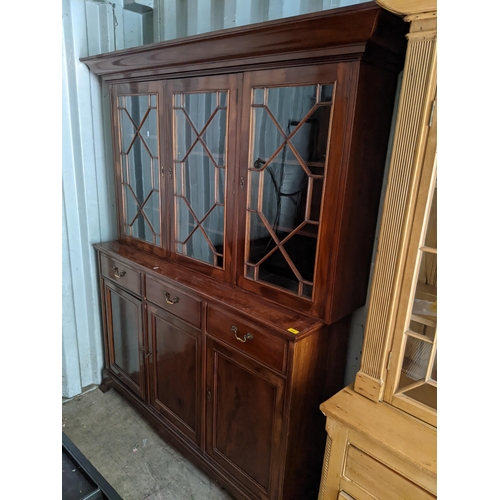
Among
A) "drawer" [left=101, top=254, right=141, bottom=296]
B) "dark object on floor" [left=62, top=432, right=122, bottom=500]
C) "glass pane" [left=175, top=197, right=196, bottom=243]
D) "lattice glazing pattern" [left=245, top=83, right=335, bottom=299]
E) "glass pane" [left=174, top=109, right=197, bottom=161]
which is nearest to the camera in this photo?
"dark object on floor" [left=62, top=432, right=122, bottom=500]

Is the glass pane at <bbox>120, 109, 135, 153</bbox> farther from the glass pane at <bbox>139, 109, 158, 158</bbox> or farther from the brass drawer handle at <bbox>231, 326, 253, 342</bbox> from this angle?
the brass drawer handle at <bbox>231, 326, 253, 342</bbox>

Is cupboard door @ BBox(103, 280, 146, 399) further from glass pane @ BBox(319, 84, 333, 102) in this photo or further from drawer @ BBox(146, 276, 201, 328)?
glass pane @ BBox(319, 84, 333, 102)

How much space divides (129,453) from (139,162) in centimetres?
152

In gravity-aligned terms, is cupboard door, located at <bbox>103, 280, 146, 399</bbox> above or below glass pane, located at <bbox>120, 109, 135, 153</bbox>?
below

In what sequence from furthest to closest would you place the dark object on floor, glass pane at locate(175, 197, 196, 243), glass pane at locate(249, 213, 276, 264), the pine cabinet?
glass pane at locate(175, 197, 196, 243) → glass pane at locate(249, 213, 276, 264) → the pine cabinet → the dark object on floor

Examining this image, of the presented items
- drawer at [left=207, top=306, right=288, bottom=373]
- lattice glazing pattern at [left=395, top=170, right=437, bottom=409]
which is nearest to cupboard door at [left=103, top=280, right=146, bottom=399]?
drawer at [left=207, top=306, right=288, bottom=373]

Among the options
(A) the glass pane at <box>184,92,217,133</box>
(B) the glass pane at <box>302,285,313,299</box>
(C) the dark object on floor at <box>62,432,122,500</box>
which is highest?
(A) the glass pane at <box>184,92,217,133</box>

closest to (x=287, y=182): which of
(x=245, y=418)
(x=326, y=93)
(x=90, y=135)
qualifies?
(x=326, y=93)

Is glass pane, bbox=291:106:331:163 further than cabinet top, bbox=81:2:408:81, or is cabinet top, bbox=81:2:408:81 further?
glass pane, bbox=291:106:331:163

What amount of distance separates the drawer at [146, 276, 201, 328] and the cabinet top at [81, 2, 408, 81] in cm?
94

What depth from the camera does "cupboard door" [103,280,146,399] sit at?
6.80 feet

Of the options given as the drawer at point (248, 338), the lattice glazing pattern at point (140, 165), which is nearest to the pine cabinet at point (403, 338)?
the drawer at point (248, 338)
